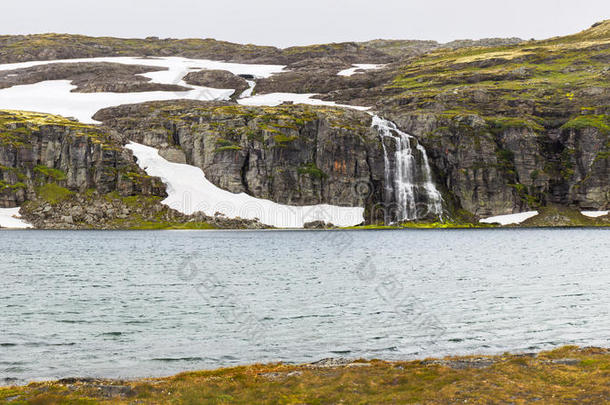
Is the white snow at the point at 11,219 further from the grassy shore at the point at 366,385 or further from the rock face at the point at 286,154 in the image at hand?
the grassy shore at the point at 366,385

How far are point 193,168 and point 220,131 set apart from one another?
15032mm

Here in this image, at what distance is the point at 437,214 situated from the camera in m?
154

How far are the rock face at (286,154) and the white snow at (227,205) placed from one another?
131 inches

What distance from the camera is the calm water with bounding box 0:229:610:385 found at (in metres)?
22.6

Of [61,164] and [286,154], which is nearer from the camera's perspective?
[61,164]

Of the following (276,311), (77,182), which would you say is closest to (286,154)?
(77,182)

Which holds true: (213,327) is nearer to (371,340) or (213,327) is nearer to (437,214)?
(371,340)

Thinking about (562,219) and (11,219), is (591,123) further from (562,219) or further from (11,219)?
(11,219)

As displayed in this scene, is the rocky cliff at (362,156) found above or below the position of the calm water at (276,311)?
above

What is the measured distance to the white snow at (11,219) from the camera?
132125 mm

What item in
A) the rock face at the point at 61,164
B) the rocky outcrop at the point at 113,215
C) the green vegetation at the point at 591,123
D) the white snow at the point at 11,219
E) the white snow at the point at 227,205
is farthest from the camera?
the green vegetation at the point at 591,123

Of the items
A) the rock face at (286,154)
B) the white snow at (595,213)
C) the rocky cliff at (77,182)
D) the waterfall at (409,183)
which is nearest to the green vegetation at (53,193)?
the rocky cliff at (77,182)

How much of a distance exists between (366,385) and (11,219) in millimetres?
143518

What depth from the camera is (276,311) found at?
104 ft
